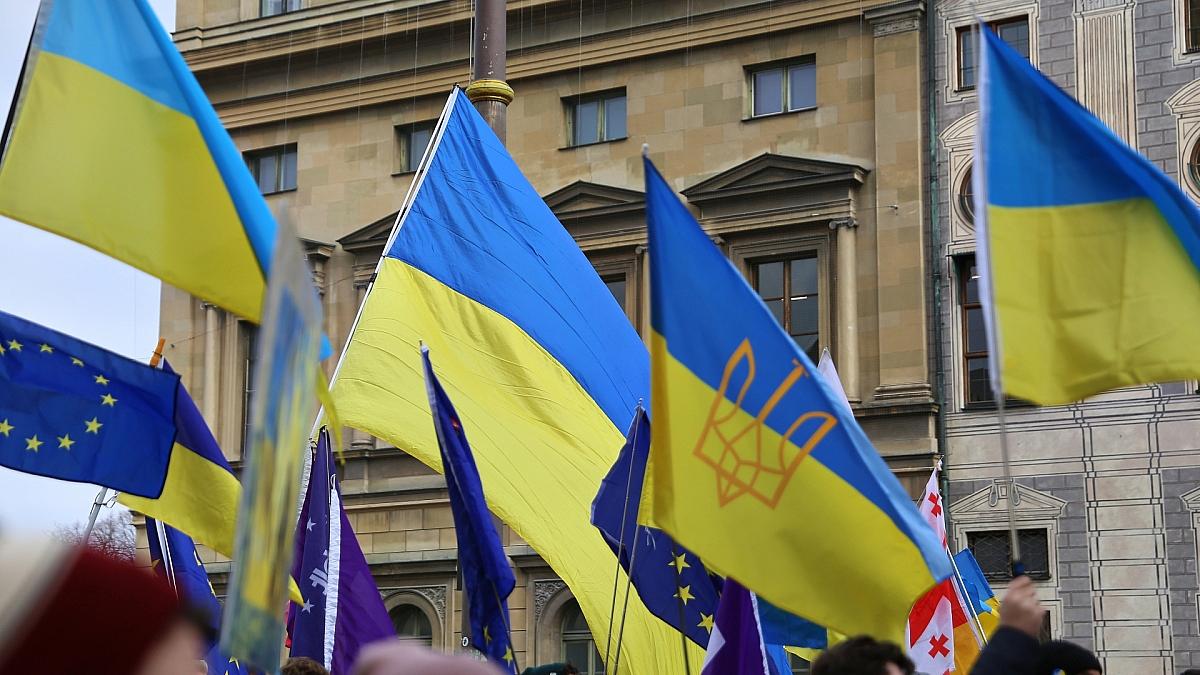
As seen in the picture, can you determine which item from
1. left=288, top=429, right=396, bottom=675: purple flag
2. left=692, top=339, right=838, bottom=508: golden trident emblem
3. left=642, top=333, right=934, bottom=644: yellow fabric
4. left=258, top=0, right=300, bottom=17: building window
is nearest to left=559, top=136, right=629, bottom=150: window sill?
left=258, top=0, right=300, bottom=17: building window

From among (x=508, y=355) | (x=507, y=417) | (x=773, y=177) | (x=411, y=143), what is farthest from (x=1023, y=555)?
(x=507, y=417)

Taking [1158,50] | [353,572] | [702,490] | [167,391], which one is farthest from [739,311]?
[1158,50]

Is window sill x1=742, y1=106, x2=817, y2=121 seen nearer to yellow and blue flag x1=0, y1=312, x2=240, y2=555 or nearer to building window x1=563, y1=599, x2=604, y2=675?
building window x1=563, y1=599, x2=604, y2=675

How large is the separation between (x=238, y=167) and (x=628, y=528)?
3715 mm

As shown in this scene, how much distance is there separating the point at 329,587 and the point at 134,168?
4246 millimetres

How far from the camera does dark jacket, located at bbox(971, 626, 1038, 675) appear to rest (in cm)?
415

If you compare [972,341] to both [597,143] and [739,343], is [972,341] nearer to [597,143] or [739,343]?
[597,143]

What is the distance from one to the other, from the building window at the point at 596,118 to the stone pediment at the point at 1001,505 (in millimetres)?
7477

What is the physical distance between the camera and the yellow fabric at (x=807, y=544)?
6266 mm

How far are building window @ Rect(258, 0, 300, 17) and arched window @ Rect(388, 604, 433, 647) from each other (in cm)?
995

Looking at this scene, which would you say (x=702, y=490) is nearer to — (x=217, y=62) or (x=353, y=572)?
(x=353, y=572)

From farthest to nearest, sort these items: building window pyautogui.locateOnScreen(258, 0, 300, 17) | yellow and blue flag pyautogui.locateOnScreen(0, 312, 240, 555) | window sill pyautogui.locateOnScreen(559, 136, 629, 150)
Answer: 1. building window pyautogui.locateOnScreen(258, 0, 300, 17)
2. window sill pyautogui.locateOnScreen(559, 136, 629, 150)
3. yellow and blue flag pyautogui.locateOnScreen(0, 312, 240, 555)

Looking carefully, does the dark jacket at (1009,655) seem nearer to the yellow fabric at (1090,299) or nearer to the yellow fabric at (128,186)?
the yellow fabric at (1090,299)

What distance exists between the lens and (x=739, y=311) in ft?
23.0
